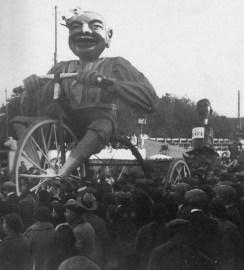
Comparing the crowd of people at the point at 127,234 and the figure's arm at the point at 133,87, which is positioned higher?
the figure's arm at the point at 133,87

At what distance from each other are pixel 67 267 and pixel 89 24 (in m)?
5.74

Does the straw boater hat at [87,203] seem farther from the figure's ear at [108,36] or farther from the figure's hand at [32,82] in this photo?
the figure's ear at [108,36]

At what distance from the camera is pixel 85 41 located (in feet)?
25.2

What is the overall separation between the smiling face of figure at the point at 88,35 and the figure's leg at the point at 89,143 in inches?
46.9

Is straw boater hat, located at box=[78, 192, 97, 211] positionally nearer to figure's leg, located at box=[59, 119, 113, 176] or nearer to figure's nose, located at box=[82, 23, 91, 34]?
figure's leg, located at box=[59, 119, 113, 176]

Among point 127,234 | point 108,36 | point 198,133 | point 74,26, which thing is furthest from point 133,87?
point 198,133

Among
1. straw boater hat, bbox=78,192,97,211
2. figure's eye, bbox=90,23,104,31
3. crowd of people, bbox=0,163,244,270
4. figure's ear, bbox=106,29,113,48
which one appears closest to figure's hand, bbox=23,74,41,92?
figure's eye, bbox=90,23,104,31

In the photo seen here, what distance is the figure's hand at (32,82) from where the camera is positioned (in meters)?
6.89

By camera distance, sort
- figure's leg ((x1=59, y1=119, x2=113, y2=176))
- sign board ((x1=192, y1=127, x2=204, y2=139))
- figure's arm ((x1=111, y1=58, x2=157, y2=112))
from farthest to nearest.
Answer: sign board ((x1=192, y1=127, x2=204, y2=139)) → figure's arm ((x1=111, y1=58, x2=157, y2=112)) → figure's leg ((x1=59, y1=119, x2=113, y2=176))

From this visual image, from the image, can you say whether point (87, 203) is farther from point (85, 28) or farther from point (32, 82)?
point (85, 28)

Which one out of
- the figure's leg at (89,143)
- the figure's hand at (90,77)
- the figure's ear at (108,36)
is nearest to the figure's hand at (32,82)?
the figure's hand at (90,77)

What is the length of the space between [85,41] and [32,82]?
48.0 inches

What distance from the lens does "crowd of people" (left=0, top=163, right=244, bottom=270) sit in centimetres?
308

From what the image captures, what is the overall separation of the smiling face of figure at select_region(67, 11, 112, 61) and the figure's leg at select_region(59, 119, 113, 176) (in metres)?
1.19
